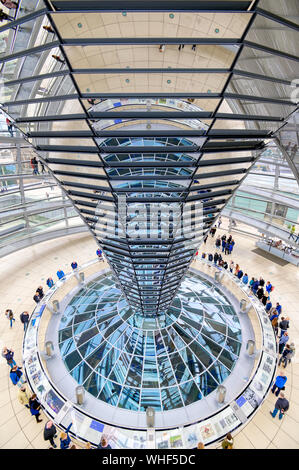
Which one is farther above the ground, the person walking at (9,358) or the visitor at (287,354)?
the person walking at (9,358)

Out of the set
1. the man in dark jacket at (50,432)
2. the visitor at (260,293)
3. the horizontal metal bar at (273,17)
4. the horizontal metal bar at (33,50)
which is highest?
the horizontal metal bar at (273,17)

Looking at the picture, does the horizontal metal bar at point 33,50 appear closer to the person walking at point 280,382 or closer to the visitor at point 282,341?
the person walking at point 280,382

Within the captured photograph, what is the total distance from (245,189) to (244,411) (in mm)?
15597

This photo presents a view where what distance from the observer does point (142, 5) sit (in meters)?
2.95

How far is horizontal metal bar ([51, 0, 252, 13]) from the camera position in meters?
Result: 2.90

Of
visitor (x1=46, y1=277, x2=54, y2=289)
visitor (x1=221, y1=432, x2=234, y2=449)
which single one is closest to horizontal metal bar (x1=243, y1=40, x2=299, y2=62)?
visitor (x1=221, y1=432, x2=234, y2=449)

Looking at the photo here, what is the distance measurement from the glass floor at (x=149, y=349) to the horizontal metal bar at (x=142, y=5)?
10.3m

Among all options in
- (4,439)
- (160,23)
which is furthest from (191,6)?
(4,439)

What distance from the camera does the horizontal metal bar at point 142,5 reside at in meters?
2.90

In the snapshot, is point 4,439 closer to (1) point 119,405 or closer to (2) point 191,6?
(1) point 119,405

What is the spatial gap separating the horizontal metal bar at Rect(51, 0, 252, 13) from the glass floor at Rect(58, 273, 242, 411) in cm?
1030

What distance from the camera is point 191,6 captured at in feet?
9.77

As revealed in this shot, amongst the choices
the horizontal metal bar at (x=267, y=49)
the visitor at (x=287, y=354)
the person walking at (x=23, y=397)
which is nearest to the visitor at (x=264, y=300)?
the visitor at (x=287, y=354)

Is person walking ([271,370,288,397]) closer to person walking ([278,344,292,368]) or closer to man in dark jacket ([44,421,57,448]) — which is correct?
person walking ([278,344,292,368])
